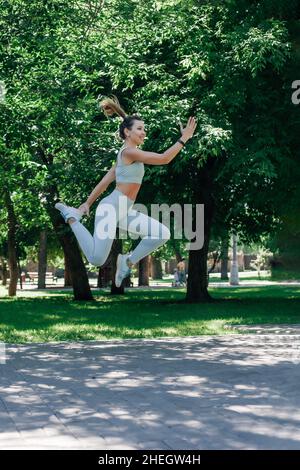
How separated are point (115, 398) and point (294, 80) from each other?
595 inches

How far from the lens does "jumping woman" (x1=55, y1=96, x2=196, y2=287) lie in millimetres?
7266

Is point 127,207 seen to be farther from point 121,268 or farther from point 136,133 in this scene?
point 136,133

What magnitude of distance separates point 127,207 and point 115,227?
0.73 ft

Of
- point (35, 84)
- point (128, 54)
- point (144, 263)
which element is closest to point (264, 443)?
point (35, 84)

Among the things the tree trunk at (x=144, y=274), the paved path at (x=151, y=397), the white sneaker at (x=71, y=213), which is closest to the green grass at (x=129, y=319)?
the paved path at (x=151, y=397)

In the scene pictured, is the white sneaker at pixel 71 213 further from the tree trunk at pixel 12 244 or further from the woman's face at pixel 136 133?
the tree trunk at pixel 12 244

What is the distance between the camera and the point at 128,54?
77.7 ft

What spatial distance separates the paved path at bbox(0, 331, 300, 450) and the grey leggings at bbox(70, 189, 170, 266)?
1.59 metres

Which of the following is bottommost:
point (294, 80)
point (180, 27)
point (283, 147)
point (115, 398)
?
point (115, 398)

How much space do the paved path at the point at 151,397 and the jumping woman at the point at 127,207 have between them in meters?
1.43

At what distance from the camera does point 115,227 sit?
23.9 ft

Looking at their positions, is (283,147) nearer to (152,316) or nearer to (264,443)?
(152,316)

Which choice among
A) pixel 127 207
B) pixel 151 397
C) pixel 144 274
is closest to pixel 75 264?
pixel 144 274

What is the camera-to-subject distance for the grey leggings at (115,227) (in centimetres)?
725
